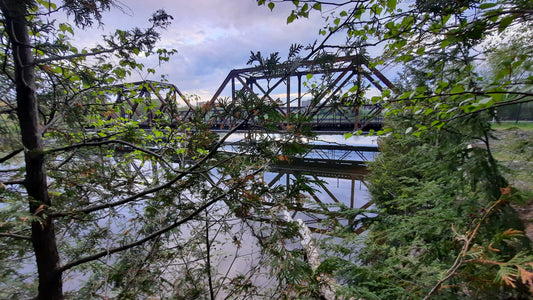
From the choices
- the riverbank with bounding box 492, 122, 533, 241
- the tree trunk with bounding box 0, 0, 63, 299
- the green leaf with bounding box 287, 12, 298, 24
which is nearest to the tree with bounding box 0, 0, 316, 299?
the tree trunk with bounding box 0, 0, 63, 299

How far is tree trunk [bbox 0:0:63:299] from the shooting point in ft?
3.20

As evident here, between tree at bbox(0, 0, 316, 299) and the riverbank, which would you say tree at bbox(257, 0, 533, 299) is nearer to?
the riverbank

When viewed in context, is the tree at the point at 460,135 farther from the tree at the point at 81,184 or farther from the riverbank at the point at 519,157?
the tree at the point at 81,184

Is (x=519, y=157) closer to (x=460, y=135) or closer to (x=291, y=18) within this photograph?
(x=460, y=135)

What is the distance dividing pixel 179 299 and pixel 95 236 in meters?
0.71

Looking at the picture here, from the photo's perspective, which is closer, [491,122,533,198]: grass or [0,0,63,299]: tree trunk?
[0,0,63,299]: tree trunk

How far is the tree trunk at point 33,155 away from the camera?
3.20ft

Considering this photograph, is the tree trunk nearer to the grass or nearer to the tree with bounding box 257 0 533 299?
the tree with bounding box 257 0 533 299

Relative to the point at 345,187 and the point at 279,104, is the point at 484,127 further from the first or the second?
the point at 345,187

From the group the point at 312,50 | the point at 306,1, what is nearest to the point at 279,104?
the point at 312,50

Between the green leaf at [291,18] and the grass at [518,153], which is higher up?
the green leaf at [291,18]

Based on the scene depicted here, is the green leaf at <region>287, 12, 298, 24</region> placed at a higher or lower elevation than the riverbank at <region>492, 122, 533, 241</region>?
higher

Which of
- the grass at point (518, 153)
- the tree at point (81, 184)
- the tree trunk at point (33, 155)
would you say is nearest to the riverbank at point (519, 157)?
the grass at point (518, 153)

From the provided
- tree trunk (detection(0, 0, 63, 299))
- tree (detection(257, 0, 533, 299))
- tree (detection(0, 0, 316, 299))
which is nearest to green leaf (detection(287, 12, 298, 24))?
tree (detection(257, 0, 533, 299))
